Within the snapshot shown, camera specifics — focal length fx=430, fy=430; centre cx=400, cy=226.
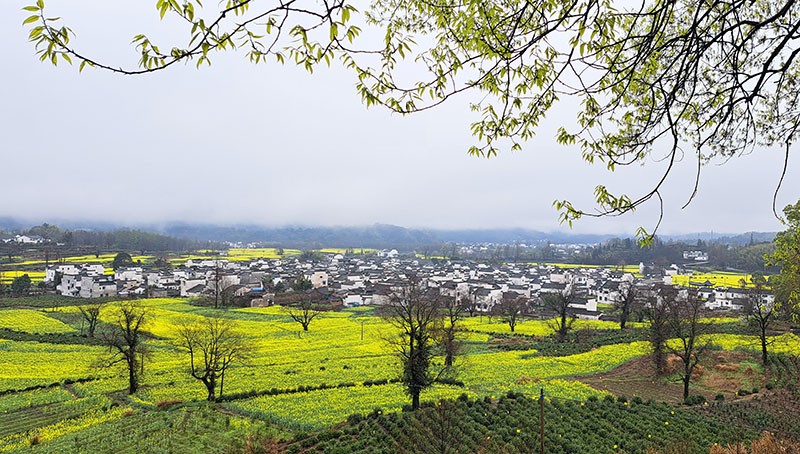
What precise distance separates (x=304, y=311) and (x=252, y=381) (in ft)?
82.1

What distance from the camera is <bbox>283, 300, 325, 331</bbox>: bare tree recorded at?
49.1 m

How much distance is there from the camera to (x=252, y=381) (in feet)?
88.6

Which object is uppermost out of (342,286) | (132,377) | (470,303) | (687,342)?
(687,342)

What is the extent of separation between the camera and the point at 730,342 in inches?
1363

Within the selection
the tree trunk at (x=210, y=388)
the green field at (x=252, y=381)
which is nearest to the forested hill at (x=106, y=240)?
the green field at (x=252, y=381)

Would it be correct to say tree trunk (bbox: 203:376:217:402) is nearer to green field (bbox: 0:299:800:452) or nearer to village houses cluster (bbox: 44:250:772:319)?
green field (bbox: 0:299:800:452)

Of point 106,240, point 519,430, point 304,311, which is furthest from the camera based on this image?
point 106,240

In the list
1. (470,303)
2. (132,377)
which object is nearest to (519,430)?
(132,377)

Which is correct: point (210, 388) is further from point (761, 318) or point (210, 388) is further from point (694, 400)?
point (761, 318)

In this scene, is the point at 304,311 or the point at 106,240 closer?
the point at 304,311

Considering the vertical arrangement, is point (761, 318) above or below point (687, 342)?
above

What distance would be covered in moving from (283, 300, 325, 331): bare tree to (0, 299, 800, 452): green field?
2785 millimetres

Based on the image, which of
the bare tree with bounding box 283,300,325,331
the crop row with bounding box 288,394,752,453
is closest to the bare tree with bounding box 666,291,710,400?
the crop row with bounding box 288,394,752,453

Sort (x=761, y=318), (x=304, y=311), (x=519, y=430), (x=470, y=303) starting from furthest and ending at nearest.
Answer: (x=470, y=303)
(x=304, y=311)
(x=761, y=318)
(x=519, y=430)
